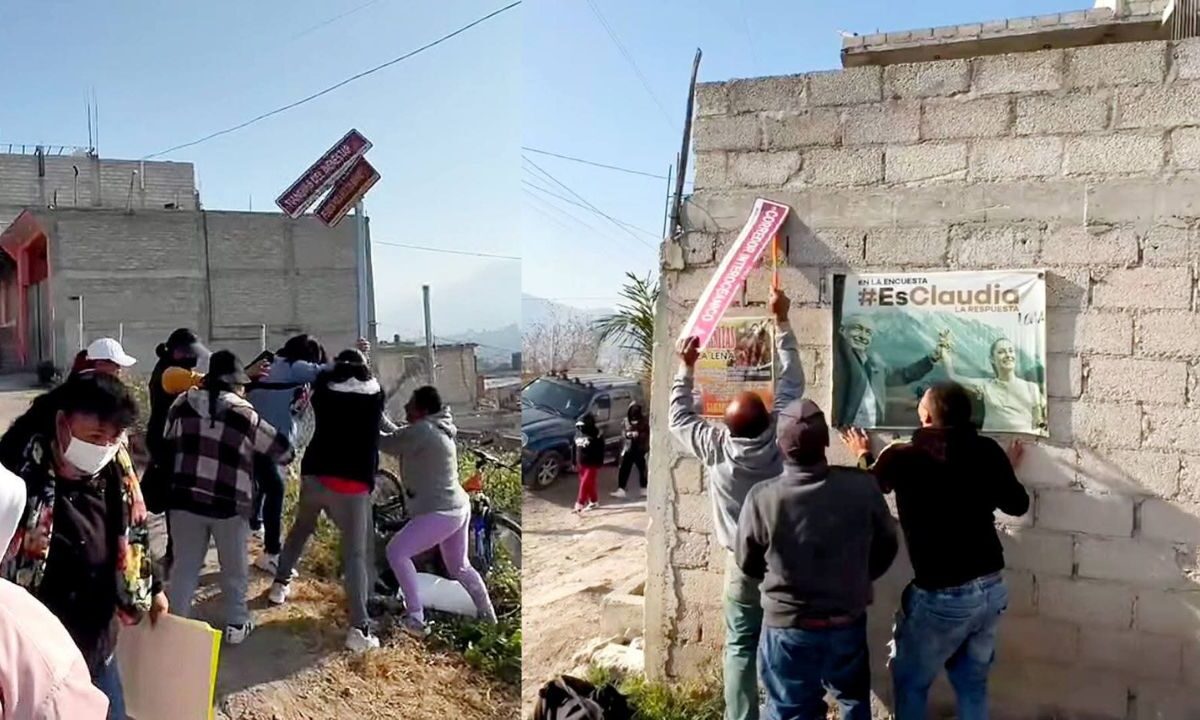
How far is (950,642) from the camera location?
11.5ft

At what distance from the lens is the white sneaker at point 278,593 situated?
3.43 meters

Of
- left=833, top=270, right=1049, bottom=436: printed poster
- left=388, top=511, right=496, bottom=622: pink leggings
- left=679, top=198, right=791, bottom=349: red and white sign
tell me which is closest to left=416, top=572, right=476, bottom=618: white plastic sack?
left=388, top=511, right=496, bottom=622: pink leggings

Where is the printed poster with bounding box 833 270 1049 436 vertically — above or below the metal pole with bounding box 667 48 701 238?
below

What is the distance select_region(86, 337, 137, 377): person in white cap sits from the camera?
3.01 metres

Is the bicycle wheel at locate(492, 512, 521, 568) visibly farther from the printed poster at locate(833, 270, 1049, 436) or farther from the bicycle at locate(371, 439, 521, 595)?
the printed poster at locate(833, 270, 1049, 436)

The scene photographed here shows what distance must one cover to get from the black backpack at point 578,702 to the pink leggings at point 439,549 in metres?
0.56

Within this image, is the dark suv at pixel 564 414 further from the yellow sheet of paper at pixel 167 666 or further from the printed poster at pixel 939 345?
the yellow sheet of paper at pixel 167 666

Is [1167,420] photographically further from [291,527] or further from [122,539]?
[122,539]

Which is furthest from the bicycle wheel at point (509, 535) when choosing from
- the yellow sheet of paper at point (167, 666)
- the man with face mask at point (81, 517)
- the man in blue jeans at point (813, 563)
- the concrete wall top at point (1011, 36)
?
the concrete wall top at point (1011, 36)

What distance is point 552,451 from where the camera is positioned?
1090 cm

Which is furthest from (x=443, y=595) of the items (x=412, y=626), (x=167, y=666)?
(x=167, y=666)

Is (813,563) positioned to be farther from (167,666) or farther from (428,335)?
(167,666)

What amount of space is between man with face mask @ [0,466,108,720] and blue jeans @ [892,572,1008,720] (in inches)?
106

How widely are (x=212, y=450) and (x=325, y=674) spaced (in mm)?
918
